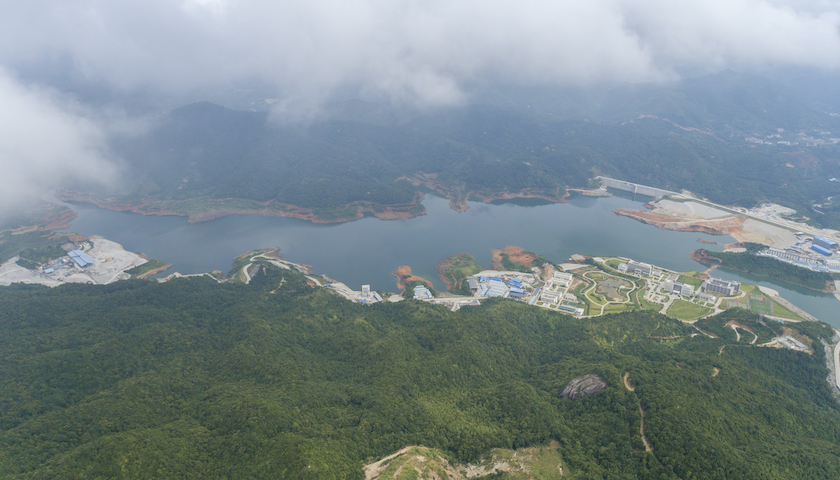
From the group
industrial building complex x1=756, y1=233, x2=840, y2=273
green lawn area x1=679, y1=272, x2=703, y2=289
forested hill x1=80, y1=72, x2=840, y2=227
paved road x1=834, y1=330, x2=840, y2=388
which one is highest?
forested hill x1=80, y1=72, x2=840, y2=227

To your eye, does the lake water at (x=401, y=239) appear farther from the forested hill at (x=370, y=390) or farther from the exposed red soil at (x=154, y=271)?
the forested hill at (x=370, y=390)

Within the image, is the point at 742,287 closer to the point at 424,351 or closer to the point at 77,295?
the point at 424,351

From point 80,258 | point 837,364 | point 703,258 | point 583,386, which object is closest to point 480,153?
point 703,258

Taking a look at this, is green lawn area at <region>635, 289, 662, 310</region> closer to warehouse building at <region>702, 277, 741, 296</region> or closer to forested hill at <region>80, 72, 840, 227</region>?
warehouse building at <region>702, 277, 741, 296</region>

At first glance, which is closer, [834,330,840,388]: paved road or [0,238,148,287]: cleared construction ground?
[834,330,840,388]: paved road

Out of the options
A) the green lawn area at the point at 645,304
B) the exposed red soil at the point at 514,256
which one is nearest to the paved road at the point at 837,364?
the green lawn area at the point at 645,304

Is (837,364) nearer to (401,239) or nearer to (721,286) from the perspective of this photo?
(721,286)

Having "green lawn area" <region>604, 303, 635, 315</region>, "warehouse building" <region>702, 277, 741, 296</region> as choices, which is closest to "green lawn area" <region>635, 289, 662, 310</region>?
"green lawn area" <region>604, 303, 635, 315</region>
